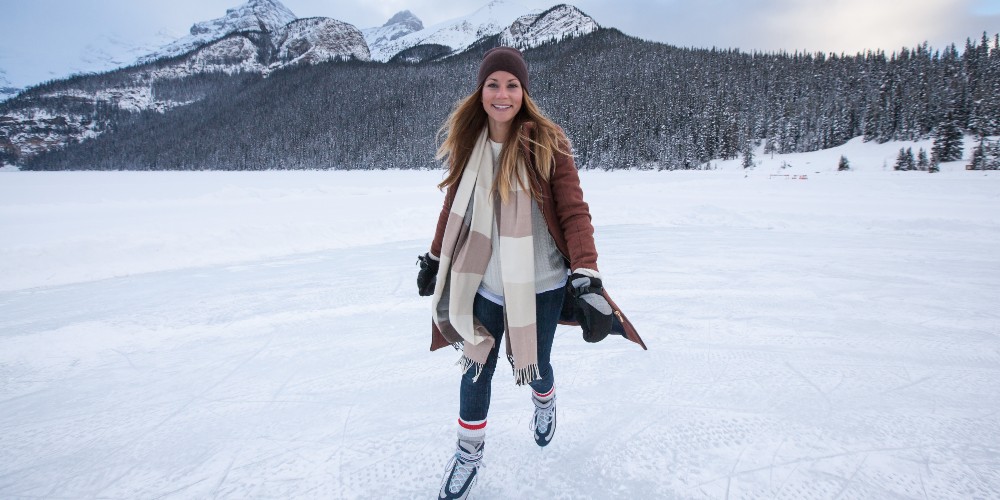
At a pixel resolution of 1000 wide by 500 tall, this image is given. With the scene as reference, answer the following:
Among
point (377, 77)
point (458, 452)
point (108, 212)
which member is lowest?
point (458, 452)

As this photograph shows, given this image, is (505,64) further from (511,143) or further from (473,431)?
(473,431)

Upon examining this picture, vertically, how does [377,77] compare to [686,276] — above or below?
above

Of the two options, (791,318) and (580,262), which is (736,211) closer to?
(791,318)

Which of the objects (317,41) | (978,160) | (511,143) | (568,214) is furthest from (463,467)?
(317,41)

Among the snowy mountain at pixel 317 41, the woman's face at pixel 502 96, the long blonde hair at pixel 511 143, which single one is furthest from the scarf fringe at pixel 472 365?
the snowy mountain at pixel 317 41

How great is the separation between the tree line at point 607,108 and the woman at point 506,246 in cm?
3853

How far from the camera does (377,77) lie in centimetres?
10269

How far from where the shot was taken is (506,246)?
144cm

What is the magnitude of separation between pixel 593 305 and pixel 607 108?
6673cm

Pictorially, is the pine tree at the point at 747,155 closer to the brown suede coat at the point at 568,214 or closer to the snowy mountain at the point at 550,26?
the brown suede coat at the point at 568,214

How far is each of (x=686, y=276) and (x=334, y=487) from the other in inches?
152

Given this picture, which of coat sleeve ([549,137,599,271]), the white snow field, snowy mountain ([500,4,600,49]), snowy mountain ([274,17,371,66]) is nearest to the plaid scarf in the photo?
coat sleeve ([549,137,599,271])

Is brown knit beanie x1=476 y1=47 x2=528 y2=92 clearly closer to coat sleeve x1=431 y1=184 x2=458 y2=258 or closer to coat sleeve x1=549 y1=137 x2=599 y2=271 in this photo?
coat sleeve x1=549 y1=137 x2=599 y2=271

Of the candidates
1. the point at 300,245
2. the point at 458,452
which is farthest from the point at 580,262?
the point at 300,245
